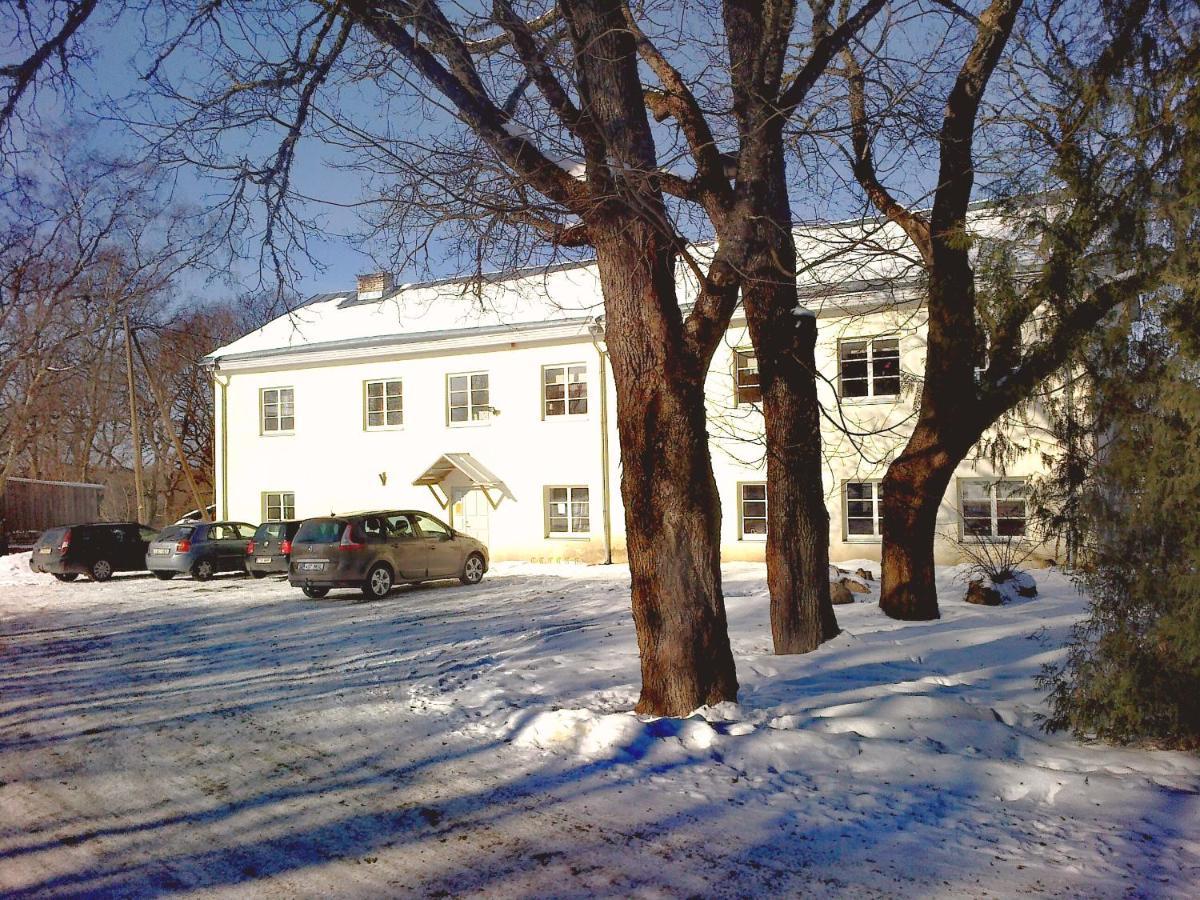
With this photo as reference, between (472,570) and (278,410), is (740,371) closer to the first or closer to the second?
(472,570)

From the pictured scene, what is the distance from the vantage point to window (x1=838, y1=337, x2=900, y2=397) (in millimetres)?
19250

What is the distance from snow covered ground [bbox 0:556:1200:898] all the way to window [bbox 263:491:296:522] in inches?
656

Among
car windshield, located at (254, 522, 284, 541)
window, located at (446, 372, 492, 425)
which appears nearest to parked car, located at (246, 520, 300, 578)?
car windshield, located at (254, 522, 284, 541)

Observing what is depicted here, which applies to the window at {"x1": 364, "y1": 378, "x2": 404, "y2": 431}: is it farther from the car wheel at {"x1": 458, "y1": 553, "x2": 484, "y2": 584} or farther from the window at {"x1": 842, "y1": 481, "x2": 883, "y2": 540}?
the window at {"x1": 842, "y1": 481, "x2": 883, "y2": 540}

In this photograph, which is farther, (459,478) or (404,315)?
(404,315)

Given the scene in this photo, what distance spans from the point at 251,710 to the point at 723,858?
4889 millimetres

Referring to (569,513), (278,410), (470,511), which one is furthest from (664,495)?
(278,410)

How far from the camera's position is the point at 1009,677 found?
8.28m

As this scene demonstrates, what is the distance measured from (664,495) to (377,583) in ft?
37.7

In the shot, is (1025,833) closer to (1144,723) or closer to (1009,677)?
(1144,723)

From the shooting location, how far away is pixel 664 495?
6.65 meters

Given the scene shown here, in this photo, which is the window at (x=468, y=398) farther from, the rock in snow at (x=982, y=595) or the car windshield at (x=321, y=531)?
the rock in snow at (x=982, y=595)

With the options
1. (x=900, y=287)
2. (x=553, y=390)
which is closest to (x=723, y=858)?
(x=900, y=287)

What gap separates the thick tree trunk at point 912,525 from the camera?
10.7 meters
